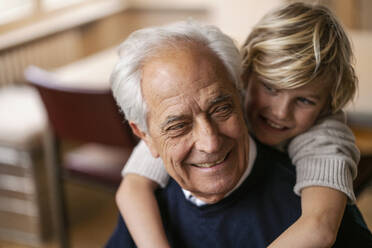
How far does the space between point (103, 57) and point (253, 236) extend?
6.80 feet

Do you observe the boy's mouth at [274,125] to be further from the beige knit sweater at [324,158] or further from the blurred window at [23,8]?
the blurred window at [23,8]

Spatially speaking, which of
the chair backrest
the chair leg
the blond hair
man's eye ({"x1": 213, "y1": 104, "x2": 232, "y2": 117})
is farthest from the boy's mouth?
the chair leg

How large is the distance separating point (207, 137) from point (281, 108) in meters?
0.27

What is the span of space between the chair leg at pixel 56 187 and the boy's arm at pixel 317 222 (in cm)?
182

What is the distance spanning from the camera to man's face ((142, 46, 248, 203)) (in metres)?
1.22

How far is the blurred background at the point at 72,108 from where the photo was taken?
2.48 m

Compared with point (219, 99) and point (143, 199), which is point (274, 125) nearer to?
point (219, 99)

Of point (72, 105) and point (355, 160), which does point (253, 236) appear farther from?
point (72, 105)

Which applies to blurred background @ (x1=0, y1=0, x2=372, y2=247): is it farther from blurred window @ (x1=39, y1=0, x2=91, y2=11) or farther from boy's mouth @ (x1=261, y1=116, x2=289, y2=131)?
boy's mouth @ (x1=261, y1=116, x2=289, y2=131)

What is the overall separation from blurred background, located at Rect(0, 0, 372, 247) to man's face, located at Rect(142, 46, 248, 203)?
0.94m

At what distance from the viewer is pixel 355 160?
1389 millimetres

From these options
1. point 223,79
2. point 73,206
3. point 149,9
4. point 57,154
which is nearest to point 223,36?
point 223,79

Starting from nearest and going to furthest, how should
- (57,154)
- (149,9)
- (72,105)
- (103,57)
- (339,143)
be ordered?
(339,143), (72,105), (57,154), (103,57), (149,9)

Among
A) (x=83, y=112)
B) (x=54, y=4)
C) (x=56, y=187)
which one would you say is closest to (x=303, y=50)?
(x=83, y=112)
